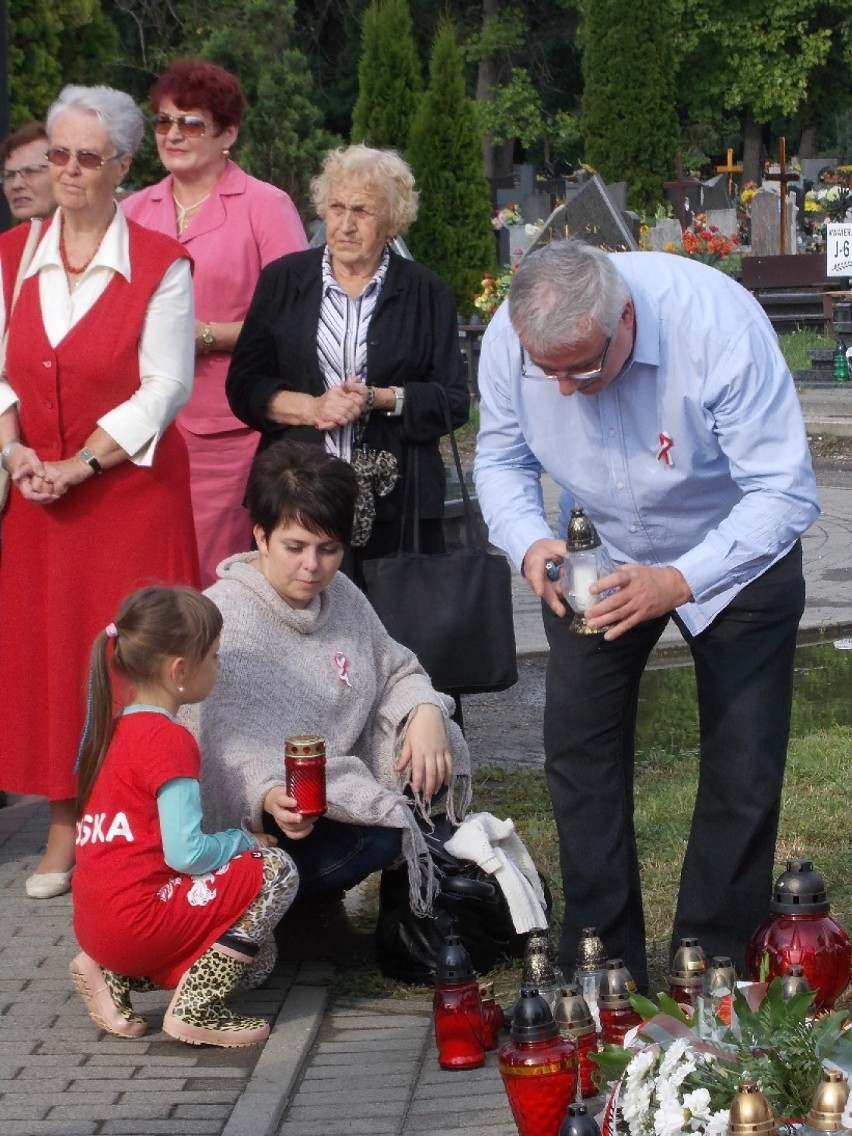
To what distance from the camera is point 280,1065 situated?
3742 millimetres

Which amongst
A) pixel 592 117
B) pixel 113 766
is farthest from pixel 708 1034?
pixel 592 117

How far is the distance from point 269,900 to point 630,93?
30.3 m

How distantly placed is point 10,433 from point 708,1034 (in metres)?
2.69

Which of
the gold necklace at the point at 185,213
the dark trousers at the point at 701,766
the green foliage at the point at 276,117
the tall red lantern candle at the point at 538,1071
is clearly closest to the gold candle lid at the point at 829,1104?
the tall red lantern candle at the point at 538,1071

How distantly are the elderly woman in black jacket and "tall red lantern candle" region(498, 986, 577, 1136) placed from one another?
6.64 ft

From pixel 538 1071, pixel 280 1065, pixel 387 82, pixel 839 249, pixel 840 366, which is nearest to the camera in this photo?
pixel 538 1071

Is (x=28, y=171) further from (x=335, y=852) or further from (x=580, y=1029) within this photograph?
(x=580, y=1029)

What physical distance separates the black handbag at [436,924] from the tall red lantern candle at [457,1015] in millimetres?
422

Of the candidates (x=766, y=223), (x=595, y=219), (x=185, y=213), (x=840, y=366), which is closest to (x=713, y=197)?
(x=766, y=223)

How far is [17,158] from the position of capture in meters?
5.43

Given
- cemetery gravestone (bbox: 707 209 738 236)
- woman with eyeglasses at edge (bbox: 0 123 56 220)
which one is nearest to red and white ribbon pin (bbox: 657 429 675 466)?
woman with eyeglasses at edge (bbox: 0 123 56 220)

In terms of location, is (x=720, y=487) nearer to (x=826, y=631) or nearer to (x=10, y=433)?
(x=10, y=433)

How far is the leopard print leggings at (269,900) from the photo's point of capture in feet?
12.7

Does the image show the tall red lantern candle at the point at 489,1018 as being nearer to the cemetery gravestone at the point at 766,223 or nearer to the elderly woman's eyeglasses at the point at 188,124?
the elderly woman's eyeglasses at the point at 188,124
